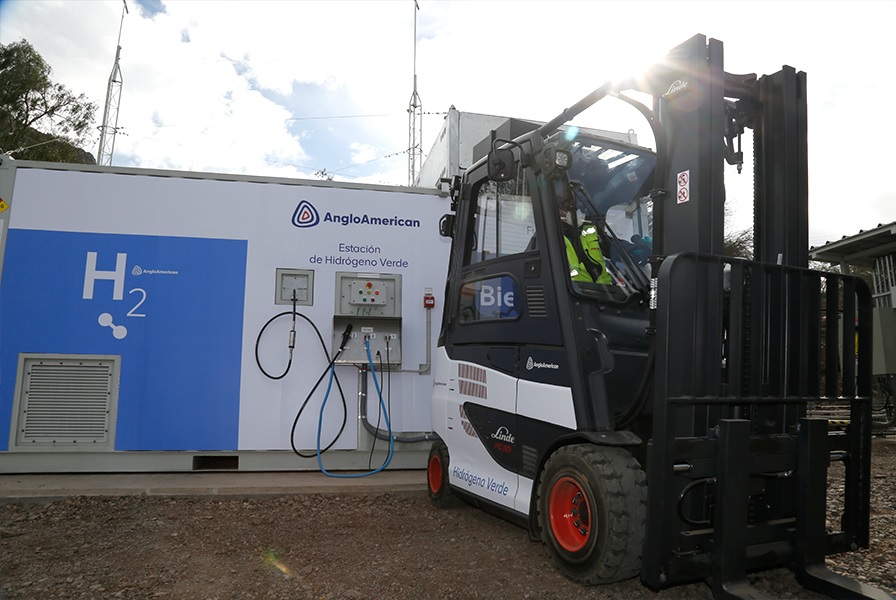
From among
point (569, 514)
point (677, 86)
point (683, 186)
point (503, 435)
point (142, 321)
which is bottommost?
point (569, 514)

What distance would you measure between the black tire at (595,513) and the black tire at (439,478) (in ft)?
5.11

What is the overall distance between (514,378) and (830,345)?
1711 millimetres

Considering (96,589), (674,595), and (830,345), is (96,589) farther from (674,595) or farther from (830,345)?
(830,345)

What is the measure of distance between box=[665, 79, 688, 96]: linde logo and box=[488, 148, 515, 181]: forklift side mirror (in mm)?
979

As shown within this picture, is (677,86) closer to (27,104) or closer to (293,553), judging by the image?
(293,553)

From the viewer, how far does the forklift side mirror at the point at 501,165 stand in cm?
404

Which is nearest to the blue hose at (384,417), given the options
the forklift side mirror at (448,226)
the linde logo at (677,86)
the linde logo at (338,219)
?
the linde logo at (338,219)

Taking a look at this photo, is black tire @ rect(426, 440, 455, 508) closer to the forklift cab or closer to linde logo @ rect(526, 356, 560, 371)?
the forklift cab

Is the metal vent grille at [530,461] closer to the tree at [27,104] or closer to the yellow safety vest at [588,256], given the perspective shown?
the yellow safety vest at [588,256]

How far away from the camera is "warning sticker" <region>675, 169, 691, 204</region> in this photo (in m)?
3.35

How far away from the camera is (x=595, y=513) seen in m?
3.11

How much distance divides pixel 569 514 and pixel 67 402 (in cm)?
479

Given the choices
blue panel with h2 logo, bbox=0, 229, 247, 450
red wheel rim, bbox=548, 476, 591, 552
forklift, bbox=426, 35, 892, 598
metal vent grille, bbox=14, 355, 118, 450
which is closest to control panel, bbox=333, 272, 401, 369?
blue panel with h2 logo, bbox=0, 229, 247, 450

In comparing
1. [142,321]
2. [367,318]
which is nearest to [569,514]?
[367,318]
